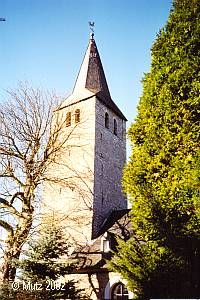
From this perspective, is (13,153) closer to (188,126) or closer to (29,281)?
(29,281)

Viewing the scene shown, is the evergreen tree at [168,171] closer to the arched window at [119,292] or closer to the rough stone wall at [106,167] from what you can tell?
the arched window at [119,292]

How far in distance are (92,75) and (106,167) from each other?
26.6 feet

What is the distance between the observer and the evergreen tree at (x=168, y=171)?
8.19 m

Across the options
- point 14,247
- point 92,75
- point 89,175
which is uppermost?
point 92,75

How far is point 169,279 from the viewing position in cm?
832

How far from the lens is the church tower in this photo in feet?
66.5

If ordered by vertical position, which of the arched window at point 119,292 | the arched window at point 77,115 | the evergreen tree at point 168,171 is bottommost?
the arched window at point 119,292

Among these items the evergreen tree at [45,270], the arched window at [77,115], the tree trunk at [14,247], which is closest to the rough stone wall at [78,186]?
the arched window at [77,115]

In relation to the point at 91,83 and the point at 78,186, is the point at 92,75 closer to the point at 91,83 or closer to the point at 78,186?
the point at 91,83

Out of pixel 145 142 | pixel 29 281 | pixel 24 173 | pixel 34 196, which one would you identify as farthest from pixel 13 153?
pixel 145 142

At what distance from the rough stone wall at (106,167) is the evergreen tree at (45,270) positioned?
654 cm

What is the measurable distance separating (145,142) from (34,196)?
6.72m

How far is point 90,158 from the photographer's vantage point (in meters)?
21.7

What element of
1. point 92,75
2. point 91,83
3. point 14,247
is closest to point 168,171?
point 14,247
